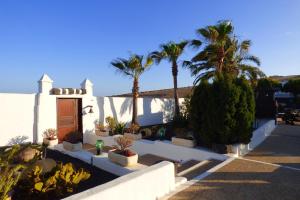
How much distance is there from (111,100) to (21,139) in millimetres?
5730

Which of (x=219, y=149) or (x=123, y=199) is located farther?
(x=219, y=149)

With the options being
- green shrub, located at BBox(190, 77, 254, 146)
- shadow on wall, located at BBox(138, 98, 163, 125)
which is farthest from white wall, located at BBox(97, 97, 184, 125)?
green shrub, located at BBox(190, 77, 254, 146)

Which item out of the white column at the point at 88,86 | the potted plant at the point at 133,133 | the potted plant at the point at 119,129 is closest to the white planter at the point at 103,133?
the potted plant at the point at 119,129

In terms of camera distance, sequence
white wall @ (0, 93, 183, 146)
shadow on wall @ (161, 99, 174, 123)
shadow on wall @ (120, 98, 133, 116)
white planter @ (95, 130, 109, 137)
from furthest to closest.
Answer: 1. shadow on wall @ (161, 99, 174, 123)
2. shadow on wall @ (120, 98, 133, 116)
3. white planter @ (95, 130, 109, 137)
4. white wall @ (0, 93, 183, 146)

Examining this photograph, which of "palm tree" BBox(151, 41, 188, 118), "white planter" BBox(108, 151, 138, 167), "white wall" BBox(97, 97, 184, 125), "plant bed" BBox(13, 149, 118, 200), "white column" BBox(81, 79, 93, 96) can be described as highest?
"palm tree" BBox(151, 41, 188, 118)

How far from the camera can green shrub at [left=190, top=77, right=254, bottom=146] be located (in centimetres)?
927

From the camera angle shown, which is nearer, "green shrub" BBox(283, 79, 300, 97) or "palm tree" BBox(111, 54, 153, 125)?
"palm tree" BBox(111, 54, 153, 125)

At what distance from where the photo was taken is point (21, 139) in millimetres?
11047

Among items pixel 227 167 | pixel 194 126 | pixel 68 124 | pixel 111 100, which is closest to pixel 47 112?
pixel 68 124

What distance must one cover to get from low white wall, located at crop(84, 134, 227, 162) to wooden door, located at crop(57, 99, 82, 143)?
0.99 metres

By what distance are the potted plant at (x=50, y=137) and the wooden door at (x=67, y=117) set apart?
693 millimetres

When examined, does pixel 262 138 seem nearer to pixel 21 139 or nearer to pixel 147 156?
pixel 147 156

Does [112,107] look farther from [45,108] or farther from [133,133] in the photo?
[45,108]

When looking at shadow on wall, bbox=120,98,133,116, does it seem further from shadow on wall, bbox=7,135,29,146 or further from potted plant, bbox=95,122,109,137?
shadow on wall, bbox=7,135,29,146
